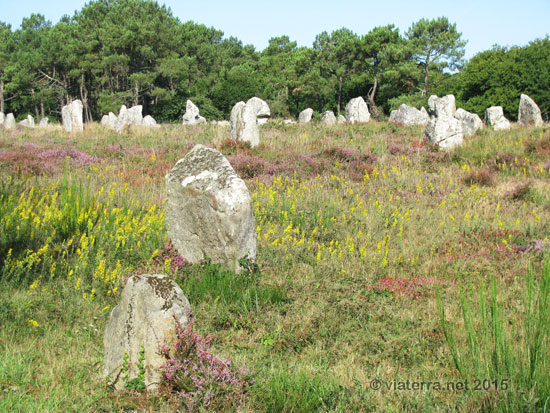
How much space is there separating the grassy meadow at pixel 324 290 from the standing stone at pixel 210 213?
10.5 inches

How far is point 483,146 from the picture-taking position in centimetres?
1286

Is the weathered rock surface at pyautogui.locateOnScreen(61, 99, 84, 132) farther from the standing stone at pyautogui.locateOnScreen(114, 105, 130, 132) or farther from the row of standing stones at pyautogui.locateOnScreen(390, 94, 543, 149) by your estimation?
the row of standing stones at pyautogui.locateOnScreen(390, 94, 543, 149)

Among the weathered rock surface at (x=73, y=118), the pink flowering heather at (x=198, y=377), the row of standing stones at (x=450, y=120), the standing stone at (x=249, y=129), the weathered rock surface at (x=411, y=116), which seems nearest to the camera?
the pink flowering heather at (x=198, y=377)

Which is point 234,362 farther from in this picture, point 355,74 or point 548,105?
point 355,74

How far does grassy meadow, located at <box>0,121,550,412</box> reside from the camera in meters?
2.91

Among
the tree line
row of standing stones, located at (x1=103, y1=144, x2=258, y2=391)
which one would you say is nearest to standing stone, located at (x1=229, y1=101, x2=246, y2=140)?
row of standing stones, located at (x1=103, y1=144, x2=258, y2=391)

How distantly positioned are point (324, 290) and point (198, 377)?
7.67 feet

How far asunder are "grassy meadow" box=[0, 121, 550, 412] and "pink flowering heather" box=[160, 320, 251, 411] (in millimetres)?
49

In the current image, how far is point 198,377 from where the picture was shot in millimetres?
2979

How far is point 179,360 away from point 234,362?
54 centimetres

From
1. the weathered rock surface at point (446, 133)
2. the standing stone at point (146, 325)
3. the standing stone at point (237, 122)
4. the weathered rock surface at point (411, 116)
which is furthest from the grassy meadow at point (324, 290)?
the weathered rock surface at point (411, 116)

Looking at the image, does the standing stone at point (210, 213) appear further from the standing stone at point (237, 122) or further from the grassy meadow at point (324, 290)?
the standing stone at point (237, 122)

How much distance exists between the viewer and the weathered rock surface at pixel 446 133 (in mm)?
13702

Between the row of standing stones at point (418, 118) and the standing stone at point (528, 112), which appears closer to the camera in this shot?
the row of standing stones at point (418, 118)
